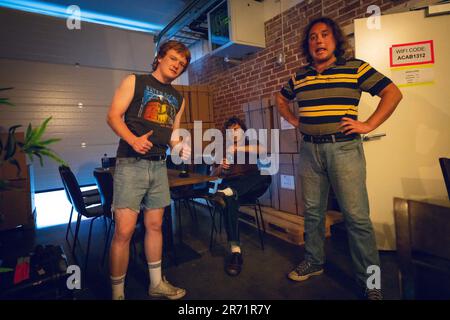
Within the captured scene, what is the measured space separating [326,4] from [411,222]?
298 cm

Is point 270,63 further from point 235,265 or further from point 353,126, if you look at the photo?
point 235,265

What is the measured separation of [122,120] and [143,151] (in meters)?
0.23

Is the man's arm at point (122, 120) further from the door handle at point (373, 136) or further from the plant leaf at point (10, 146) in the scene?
the door handle at point (373, 136)

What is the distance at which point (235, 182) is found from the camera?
7.79ft

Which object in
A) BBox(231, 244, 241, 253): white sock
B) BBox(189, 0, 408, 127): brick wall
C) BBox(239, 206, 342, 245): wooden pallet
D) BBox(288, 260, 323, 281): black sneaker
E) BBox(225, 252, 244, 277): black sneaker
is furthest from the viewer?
BBox(189, 0, 408, 127): brick wall

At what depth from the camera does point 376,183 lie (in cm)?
224

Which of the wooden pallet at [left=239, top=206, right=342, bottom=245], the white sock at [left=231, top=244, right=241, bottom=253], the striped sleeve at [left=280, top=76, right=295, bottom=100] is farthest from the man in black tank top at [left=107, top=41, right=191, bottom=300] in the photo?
the wooden pallet at [left=239, top=206, right=342, bottom=245]

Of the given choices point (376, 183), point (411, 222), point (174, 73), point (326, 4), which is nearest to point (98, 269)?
point (174, 73)

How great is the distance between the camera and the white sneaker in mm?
1674

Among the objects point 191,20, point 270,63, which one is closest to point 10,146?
point 270,63

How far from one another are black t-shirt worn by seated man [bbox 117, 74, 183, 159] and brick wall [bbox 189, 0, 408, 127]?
1622mm

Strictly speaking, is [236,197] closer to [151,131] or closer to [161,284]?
[161,284]

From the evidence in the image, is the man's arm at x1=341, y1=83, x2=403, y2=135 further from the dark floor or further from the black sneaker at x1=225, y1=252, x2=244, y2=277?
the black sneaker at x1=225, y1=252, x2=244, y2=277

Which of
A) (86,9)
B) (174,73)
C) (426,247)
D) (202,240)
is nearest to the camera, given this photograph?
(426,247)
